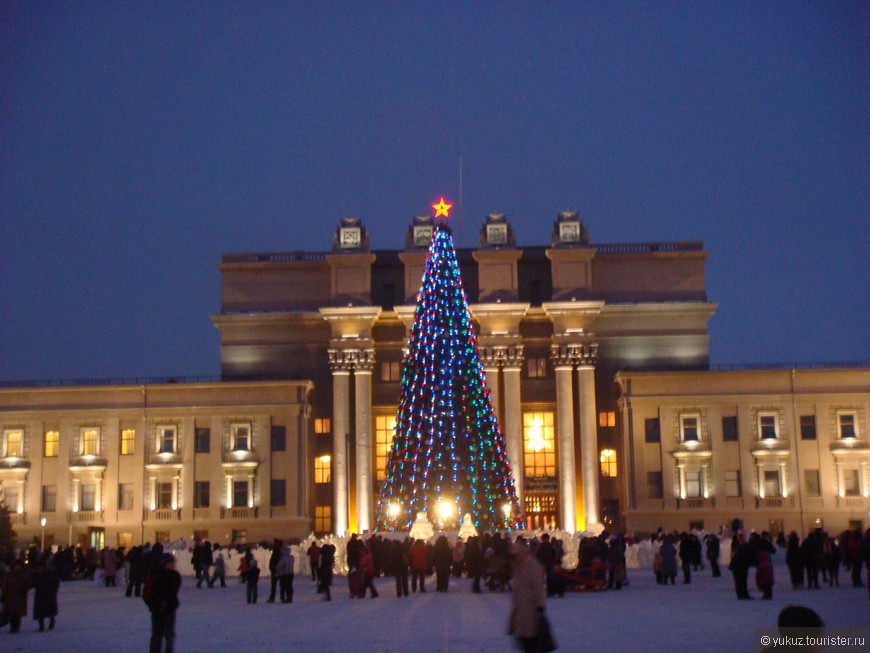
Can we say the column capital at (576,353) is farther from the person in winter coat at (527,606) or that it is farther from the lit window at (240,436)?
the person in winter coat at (527,606)

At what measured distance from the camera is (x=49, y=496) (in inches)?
2381

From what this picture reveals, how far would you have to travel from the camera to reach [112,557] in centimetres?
3869

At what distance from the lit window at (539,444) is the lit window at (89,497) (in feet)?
69.5

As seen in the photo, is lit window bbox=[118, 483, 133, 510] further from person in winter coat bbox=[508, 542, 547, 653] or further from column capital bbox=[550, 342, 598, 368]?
person in winter coat bbox=[508, 542, 547, 653]

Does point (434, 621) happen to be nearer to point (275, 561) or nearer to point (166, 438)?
point (275, 561)

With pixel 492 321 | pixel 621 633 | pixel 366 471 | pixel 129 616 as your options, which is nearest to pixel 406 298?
pixel 492 321

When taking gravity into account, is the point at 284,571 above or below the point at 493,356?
below

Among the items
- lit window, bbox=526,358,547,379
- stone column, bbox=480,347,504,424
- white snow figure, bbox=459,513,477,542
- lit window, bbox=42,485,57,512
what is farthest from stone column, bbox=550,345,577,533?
lit window, bbox=42,485,57,512

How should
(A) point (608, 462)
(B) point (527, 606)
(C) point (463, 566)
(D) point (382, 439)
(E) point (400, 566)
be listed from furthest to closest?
(D) point (382, 439), (A) point (608, 462), (C) point (463, 566), (E) point (400, 566), (B) point (527, 606)

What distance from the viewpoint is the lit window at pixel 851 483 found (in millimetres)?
59344

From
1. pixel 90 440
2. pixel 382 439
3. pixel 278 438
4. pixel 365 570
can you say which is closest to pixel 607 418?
pixel 382 439

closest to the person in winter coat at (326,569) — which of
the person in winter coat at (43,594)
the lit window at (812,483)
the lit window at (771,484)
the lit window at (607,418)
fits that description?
the person in winter coat at (43,594)

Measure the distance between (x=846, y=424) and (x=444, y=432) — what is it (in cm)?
2465

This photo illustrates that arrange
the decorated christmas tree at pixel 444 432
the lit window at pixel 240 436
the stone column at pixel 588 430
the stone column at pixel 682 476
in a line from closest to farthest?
the decorated christmas tree at pixel 444 432 → the stone column at pixel 588 430 → the stone column at pixel 682 476 → the lit window at pixel 240 436
